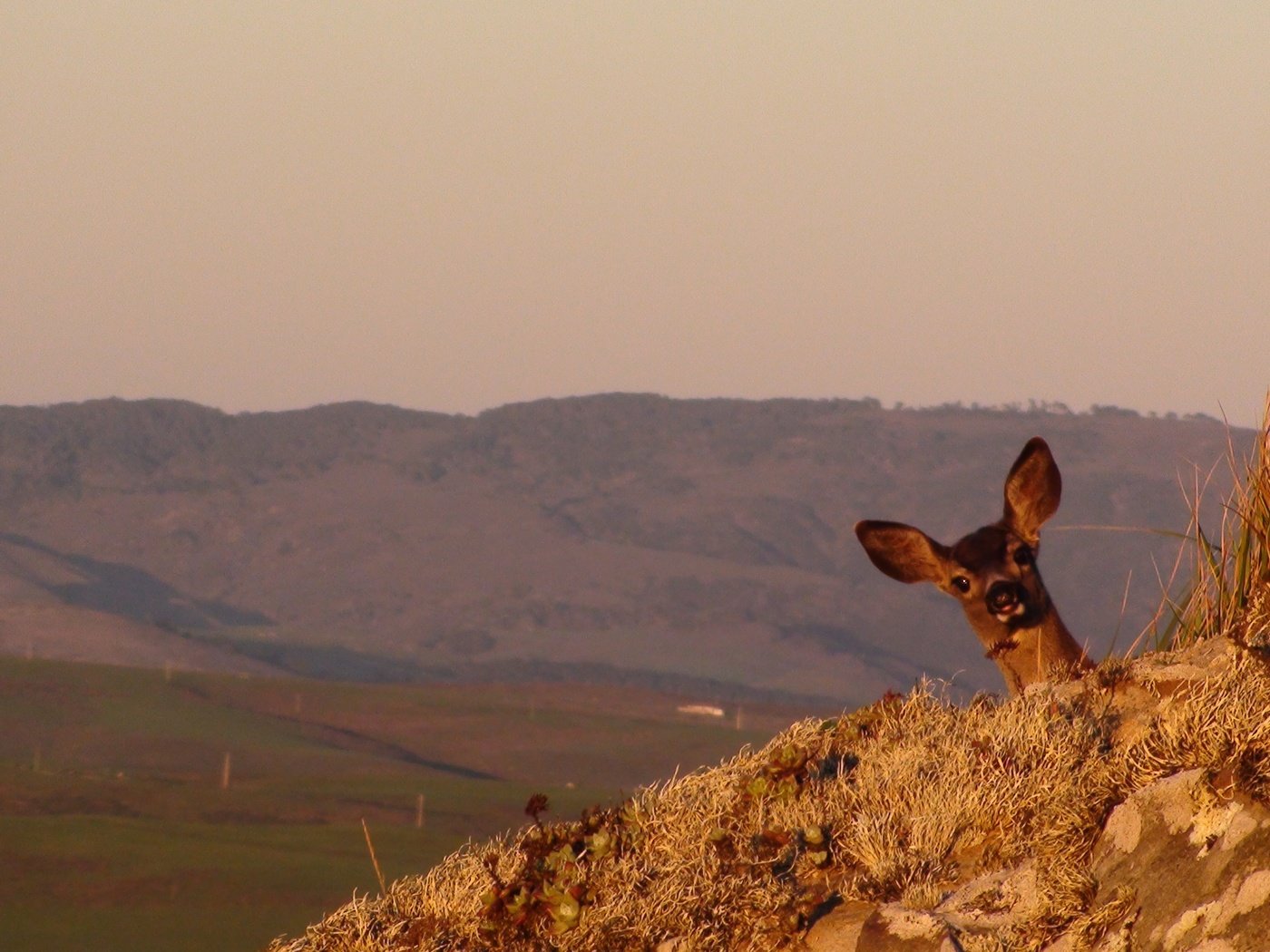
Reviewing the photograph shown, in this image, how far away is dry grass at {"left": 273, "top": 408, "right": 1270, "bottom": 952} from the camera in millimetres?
6270

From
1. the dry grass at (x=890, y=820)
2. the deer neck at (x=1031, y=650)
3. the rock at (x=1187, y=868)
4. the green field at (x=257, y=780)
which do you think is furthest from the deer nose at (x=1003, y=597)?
the green field at (x=257, y=780)

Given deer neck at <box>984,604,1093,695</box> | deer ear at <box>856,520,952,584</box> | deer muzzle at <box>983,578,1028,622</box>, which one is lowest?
deer neck at <box>984,604,1093,695</box>

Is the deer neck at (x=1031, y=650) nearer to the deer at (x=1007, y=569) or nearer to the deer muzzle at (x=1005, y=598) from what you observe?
the deer at (x=1007, y=569)

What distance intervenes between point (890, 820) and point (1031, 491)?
247cm

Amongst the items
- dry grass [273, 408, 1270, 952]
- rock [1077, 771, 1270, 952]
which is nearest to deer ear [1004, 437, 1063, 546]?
dry grass [273, 408, 1270, 952]

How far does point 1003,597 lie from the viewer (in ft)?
29.2

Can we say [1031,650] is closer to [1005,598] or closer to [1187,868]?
[1005,598]

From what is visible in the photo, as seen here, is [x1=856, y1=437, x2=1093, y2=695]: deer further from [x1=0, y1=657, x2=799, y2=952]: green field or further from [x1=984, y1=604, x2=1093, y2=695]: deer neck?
[x1=0, y1=657, x2=799, y2=952]: green field

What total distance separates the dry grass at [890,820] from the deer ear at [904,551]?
80cm

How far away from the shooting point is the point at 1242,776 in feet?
19.1

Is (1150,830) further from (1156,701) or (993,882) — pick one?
(1156,701)

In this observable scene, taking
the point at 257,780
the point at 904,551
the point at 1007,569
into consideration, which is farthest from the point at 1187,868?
the point at 257,780

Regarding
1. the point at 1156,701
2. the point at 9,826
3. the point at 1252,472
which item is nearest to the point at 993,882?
the point at 1156,701

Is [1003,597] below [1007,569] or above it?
below
